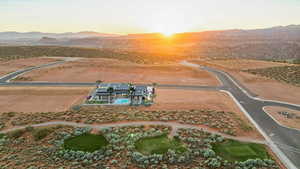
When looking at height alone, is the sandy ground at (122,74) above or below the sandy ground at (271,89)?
above

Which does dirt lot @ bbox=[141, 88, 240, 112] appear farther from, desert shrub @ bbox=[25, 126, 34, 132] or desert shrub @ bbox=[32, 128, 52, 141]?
desert shrub @ bbox=[25, 126, 34, 132]

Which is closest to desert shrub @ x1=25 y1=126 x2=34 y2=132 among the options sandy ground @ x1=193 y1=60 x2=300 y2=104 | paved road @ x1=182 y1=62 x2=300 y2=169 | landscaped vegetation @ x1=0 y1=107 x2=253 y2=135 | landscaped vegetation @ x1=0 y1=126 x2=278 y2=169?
landscaped vegetation @ x1=0 y1=126 x2=278 y2=169

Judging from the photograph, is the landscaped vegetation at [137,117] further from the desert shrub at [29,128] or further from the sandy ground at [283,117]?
the sandy ground at [283,117]

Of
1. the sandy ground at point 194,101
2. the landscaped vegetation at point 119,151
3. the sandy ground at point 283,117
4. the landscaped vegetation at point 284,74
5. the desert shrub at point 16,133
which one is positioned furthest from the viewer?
the landscaped vegetation at point 284,74

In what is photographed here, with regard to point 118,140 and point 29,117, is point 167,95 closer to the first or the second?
point 118,140

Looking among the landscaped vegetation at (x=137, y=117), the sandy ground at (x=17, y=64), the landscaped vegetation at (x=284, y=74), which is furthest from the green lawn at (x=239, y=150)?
the sandy ground at (x=17, y=64)
